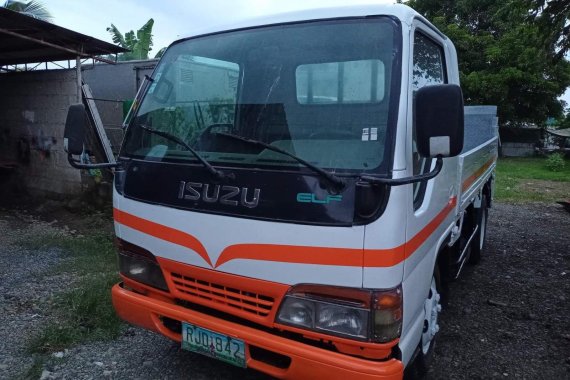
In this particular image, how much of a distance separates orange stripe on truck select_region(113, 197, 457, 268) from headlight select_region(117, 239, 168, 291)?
0.14 meters

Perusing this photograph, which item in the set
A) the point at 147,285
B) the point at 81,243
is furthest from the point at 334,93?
the point at 81,243

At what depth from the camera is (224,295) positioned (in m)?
2.30

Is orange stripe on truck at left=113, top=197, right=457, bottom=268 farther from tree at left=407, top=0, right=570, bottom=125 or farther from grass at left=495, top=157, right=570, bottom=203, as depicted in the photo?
tree at left=407, top=0, right=570, bottom=125

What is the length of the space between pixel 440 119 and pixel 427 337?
1516 millimetres

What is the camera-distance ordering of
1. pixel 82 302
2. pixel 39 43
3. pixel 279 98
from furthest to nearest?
pixel 39 43 < pixel 82 302 < pixel 279 98

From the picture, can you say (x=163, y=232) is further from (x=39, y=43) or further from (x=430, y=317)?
(x=39, y=43)

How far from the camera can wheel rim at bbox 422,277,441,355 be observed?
2763 millimetres

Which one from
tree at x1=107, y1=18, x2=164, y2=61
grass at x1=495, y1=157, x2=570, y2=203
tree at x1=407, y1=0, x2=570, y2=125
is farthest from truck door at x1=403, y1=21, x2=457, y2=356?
tree at x1=407, y1=0, x2=570, y2=125

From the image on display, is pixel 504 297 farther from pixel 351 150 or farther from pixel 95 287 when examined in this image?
pixel 95 287

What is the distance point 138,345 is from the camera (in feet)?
10.8

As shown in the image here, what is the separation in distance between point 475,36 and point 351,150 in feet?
61.5

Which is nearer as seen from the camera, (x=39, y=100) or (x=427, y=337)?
(x=427, y=337)

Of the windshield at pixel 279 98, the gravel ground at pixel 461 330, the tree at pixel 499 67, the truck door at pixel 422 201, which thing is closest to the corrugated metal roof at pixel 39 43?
the gravel ground at pixel 461 330

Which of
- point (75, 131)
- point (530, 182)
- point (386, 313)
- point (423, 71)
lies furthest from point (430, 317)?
point (530, 182)
